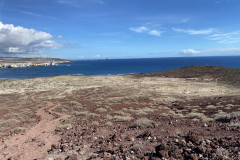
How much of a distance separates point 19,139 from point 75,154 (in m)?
4.71

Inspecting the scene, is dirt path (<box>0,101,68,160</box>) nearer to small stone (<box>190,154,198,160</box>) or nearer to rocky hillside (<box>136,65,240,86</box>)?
small stone (<box>190,154,198,160</box>)

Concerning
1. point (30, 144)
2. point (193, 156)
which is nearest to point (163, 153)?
point (193, 156)

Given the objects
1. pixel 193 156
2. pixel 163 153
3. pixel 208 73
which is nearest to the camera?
pixel 193 156

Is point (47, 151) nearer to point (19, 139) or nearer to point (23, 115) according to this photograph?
point (19, 139)

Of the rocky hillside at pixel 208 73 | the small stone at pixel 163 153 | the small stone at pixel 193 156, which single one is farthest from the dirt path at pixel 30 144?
the rocky hillside at pixel 208 73

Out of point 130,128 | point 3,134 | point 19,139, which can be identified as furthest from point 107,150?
point 3,134

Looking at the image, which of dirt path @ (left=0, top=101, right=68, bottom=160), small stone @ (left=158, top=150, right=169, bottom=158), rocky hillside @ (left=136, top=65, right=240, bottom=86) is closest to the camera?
small stone @ (left=158, top=150, right=169, bottom=158)

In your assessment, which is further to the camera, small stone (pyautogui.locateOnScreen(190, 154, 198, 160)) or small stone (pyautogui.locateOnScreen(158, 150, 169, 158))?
small stone (pyautogui.locateOnScreen(158, 150, 169, 158))

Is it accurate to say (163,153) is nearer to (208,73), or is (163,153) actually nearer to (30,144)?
(30,144)

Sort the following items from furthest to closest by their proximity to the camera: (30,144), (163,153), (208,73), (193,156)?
1. (208,73)
2. (30,144)
3. (163,153)
4. (193,156)

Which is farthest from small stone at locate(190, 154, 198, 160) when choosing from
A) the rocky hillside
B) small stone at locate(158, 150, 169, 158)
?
the rocky hillside

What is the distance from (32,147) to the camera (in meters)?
8.11

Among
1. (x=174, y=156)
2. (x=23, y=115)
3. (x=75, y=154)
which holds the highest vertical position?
(x=174, y=156)

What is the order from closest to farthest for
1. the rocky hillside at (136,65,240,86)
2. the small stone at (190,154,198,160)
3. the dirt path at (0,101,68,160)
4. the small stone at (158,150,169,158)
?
the small stone at (190,154,198,160)
the small stone at (158,150,169,158)
the dirt path at (0,101,68,160)
the rocky hillside at (136,65,240,86)
